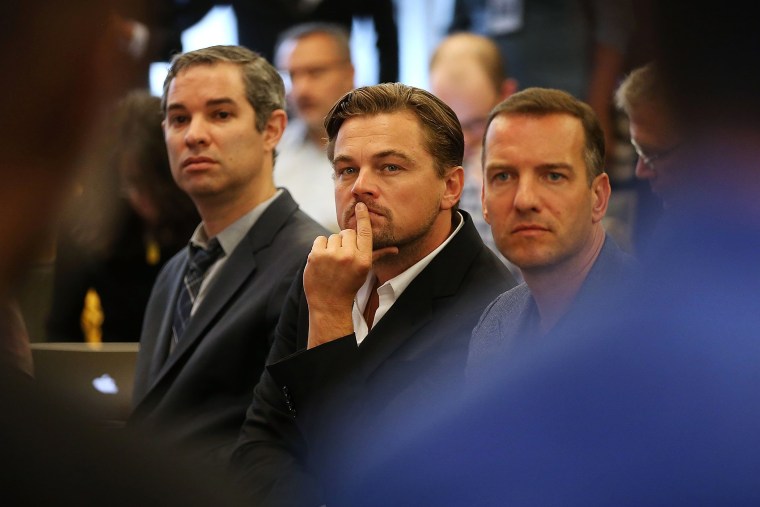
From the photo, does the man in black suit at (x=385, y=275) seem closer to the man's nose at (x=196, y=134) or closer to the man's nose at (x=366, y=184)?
the man's nose at (x=366, y=184)

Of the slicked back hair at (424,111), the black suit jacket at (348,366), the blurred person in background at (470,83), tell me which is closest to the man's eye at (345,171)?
the slicked back hair at (424,111)

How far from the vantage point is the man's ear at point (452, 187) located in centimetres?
225

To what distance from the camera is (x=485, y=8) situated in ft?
13.0

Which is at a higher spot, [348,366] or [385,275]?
[385,275]

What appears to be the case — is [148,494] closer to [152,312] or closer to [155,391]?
[155,391]

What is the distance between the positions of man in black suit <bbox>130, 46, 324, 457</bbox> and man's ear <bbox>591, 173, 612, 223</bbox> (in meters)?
0.74

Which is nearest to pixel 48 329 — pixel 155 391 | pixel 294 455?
pixel 155 391

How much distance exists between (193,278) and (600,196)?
112cm

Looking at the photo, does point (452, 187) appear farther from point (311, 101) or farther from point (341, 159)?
point (311, 101)

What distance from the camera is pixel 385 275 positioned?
87.5 inches

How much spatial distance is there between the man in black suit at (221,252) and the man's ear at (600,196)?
742 mm

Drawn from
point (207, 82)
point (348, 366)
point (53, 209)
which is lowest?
point (53, 209)

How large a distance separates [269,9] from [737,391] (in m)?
3.90

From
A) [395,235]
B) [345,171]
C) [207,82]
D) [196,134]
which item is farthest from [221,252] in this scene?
[395,235]
